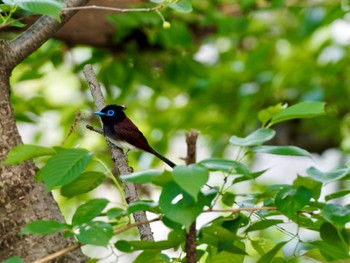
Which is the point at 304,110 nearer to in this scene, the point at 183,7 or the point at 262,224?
the point at 262,224

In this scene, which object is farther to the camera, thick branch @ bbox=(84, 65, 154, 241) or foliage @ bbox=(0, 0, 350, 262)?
thick branch @ bbox=(84, 65, 154, 241)

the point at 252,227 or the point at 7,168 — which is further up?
the point at 7,168

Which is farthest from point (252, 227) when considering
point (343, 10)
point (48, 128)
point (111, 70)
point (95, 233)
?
point (48, 128)

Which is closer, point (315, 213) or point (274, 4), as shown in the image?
point (315, 213)

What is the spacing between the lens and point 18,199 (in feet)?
5.38

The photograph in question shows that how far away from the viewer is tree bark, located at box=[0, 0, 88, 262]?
161cm

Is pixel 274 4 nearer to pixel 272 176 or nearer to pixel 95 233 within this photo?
pixel 95 233

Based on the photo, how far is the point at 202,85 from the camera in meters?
3.97

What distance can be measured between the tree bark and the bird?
0.25 meters

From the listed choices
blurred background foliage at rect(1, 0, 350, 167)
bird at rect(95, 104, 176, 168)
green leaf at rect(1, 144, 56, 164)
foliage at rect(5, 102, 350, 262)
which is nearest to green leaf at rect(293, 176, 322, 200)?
foliage at rect(5, 102, 350, 262)

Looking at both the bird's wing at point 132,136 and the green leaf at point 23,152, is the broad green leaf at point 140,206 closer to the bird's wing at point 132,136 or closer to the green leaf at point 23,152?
the green leaf at point 23,152

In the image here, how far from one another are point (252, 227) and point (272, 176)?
5.28m

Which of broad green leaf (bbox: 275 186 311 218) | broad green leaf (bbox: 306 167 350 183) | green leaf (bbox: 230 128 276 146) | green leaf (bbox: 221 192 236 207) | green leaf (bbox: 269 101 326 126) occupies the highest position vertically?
green leaf (bbox: 269 101 326 126)

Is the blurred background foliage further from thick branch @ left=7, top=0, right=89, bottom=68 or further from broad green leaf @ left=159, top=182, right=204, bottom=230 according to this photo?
broad green leaf @ left=159, top=182, right=204, bottom=230
